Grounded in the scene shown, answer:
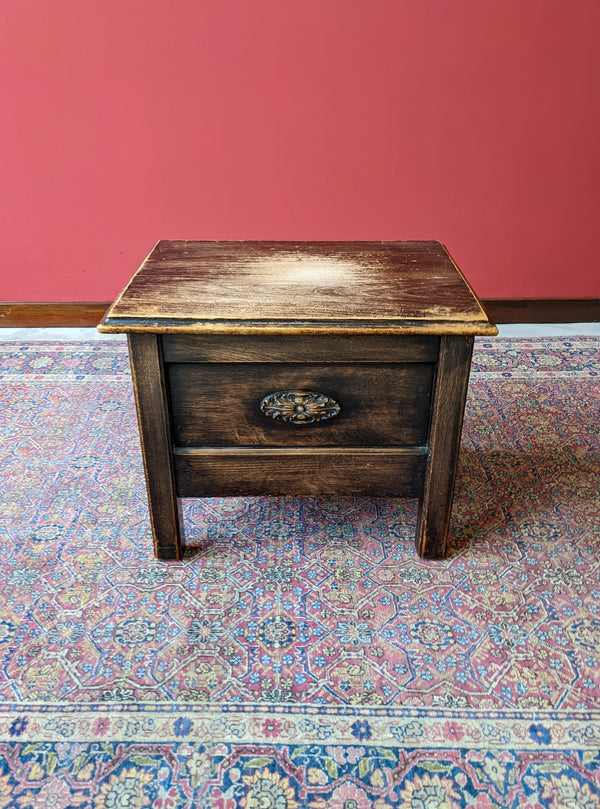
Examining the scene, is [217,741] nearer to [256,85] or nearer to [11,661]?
[11,661]

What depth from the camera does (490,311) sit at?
10.6 ft

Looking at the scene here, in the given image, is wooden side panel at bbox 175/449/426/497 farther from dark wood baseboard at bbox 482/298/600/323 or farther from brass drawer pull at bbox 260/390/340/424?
dark wood baseboard at bbox 482/298/600/323

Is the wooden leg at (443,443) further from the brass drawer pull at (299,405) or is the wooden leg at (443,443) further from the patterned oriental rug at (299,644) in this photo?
the brass drawer pull at (299,405)

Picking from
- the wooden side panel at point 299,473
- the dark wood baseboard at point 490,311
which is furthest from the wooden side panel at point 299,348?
the dark wood baseboard at point 490,311

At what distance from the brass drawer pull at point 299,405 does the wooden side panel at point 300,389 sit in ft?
0.04

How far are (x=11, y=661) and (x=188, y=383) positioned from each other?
2.39 ft

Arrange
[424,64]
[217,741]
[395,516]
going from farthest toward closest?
[424,64], [395,516], [217,741]

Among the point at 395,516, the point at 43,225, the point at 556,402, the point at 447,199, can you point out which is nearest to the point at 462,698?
the point at 395,516

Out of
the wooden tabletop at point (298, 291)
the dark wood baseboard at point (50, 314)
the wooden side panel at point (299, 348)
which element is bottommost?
the dark wood baseboard at point (50, 314)

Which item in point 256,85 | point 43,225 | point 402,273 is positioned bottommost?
point 43,225

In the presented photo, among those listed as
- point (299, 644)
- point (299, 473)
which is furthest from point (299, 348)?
point (299, 644)

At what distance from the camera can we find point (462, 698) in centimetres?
129

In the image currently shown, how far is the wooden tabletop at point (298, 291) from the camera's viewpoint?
136cm

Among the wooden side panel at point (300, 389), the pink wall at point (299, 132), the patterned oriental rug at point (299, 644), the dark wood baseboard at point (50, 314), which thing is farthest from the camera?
the dark wood baseboard at point (50, 314)
